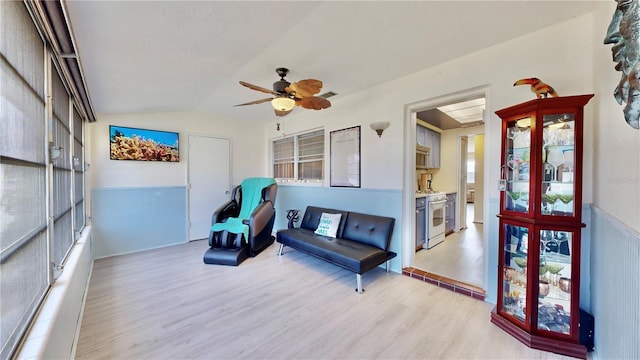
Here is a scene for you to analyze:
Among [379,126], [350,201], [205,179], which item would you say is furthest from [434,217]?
[205,179]

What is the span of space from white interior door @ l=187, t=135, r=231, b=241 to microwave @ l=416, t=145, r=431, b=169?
12.5ft

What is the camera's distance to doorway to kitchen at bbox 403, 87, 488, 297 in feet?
8.81

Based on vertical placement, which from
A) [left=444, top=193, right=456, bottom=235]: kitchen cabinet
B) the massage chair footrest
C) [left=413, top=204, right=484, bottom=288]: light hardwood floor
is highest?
[left=444, top=193, right=456, bottom=235]: kitchen cabinet

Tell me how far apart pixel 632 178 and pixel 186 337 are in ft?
9.29

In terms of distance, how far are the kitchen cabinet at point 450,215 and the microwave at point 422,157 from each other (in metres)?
0.83

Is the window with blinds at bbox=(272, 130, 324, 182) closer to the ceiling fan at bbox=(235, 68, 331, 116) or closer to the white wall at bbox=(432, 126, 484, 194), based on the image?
the ceiling fan at bbox=(235, 68, 331, 116)

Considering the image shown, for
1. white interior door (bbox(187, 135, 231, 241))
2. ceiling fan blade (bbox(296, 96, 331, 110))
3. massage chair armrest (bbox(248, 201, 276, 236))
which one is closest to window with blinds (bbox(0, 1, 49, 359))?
ceiling fan blade (bbox(296, 96, 331, 110))

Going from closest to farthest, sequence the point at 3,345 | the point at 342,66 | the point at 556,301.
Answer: the point at 3,345
the point at 556,301
the point at 342,66

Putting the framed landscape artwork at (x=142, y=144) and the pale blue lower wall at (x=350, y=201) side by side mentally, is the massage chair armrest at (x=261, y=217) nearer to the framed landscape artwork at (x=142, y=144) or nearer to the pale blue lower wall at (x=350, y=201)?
the pale blue lower wall at (x=350, y=201)

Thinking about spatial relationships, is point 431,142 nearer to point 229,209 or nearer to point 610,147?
point 610,147

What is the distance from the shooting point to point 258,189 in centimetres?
401

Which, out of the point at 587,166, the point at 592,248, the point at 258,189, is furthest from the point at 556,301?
the point at 258,189

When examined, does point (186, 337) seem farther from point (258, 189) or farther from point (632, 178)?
point (632, 178)

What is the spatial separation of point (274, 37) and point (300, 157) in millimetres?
2902
